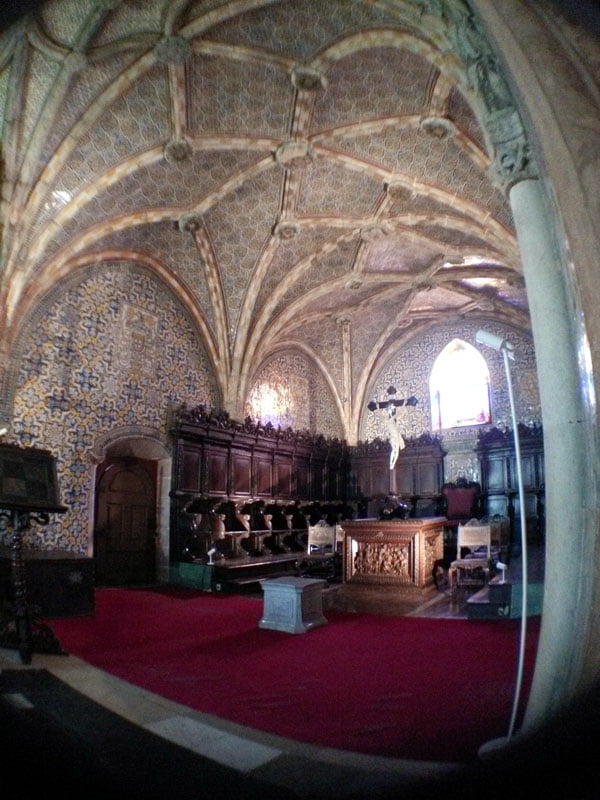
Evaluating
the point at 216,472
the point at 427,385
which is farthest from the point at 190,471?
the point at 427,385

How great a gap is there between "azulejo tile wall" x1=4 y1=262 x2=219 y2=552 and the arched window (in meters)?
8.09

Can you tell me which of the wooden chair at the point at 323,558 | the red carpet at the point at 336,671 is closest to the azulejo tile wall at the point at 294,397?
the wooden chair at the point at 323,558

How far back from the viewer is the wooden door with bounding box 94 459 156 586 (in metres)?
10.4

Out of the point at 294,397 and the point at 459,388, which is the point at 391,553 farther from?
the point at 459,388

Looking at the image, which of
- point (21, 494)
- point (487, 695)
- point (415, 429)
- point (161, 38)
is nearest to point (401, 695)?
point (487, 695)

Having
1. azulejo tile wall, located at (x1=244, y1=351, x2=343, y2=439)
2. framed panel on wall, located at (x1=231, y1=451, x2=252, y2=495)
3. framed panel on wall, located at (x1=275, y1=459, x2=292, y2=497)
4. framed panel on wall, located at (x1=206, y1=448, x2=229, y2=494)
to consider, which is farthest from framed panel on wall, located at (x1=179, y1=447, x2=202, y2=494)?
framed panel on wall, located at (x1=275, y1=459, x2=292, y2=497)

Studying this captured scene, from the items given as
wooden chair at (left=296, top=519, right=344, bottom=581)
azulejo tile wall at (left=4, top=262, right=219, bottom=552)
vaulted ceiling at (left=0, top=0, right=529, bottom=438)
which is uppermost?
vaulted ceiling at (left=0, top=0, right=529, bottom=438)

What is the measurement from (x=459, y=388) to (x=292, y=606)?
11.9 m

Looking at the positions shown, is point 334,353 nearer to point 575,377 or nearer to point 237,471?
point 237,471

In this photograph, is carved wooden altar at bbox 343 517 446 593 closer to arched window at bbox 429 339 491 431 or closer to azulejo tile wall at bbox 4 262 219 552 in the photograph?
azulejo tile wall at bbox 4 262 219 552

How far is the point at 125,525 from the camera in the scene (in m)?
10.9

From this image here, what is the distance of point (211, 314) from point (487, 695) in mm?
10854

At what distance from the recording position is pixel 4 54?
6676mm

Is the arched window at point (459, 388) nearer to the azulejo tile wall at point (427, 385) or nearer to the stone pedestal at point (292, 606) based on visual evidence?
the azulejo tile wall at point (427, 385)
